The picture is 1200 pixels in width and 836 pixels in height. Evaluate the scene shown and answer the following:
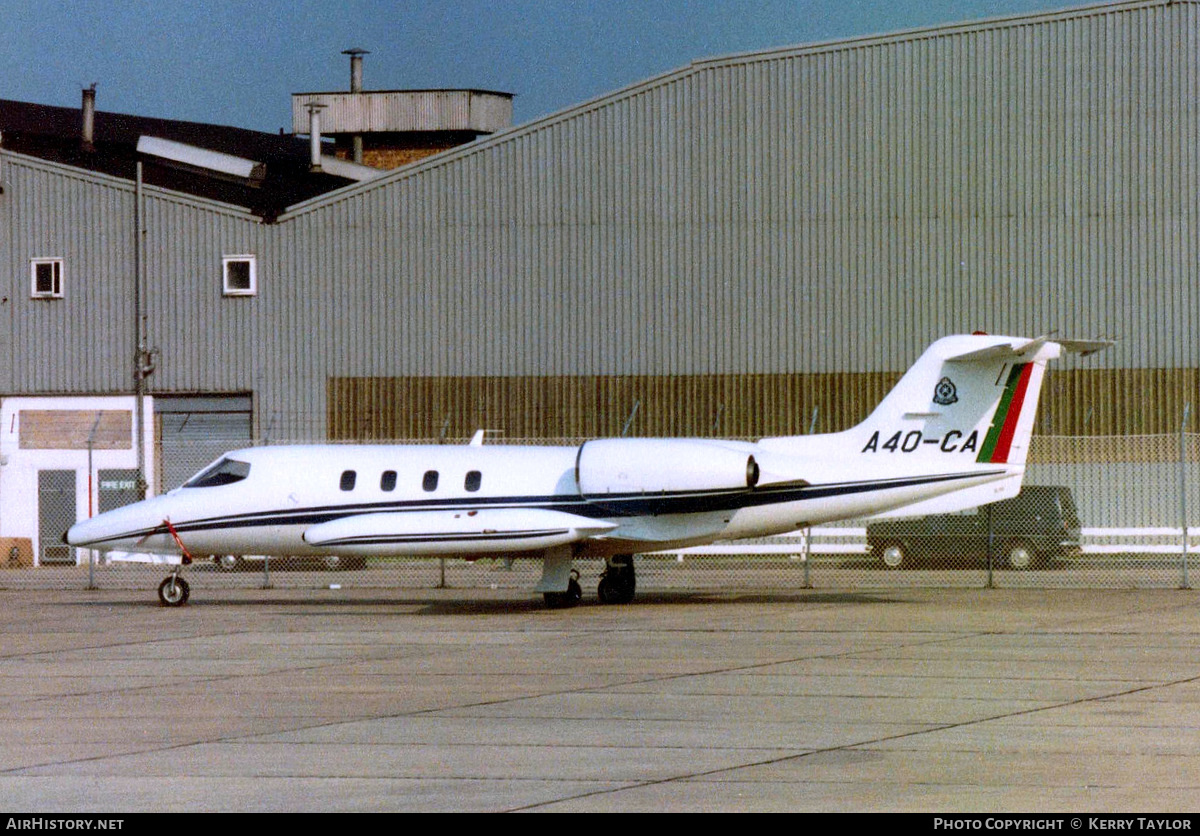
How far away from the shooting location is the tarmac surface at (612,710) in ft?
35.1

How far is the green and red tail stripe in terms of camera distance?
2467cm

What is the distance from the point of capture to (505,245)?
4241cm

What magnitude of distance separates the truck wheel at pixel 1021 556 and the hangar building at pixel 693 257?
5.92 m

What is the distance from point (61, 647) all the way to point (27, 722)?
6.95 metres

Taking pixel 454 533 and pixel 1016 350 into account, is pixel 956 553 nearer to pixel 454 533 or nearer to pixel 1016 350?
pixel 1016 350

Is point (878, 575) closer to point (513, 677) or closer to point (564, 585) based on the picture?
point (564, 585)

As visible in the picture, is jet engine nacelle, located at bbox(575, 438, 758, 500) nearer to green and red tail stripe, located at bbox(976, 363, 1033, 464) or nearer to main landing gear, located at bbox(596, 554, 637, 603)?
main landing gear, located at bbox(596, 554, 637, 603)

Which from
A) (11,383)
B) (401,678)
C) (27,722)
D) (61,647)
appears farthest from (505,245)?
(27,722)

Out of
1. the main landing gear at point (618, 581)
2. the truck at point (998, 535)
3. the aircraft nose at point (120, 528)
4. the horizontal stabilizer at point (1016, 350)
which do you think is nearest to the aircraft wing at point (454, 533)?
the main landing gear at point (618, 581)

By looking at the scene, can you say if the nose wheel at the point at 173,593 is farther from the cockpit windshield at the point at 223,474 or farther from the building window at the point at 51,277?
the building window at the point at 51,277

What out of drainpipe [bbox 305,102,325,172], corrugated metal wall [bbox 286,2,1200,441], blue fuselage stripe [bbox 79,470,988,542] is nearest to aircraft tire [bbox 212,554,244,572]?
corrugated metal wall [bbox 286,2,1200,441]

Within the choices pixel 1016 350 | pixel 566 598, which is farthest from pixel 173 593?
pixel 1016 350

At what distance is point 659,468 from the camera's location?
80.4ft

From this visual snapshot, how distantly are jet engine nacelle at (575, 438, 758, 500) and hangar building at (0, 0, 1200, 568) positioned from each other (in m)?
16.9
